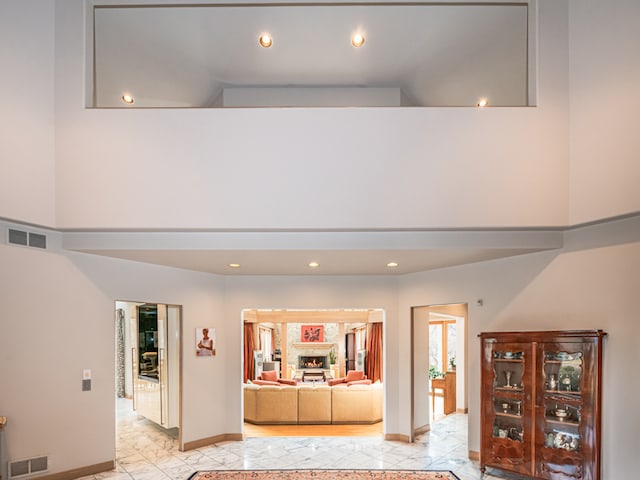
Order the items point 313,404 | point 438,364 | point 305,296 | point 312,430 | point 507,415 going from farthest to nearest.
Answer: point 438,364 → point 313,404 → point 312,430 → point 305,296 → point 507,415

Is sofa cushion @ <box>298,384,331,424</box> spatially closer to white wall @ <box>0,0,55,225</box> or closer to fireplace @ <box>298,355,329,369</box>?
white wall @ <box>0,0,55,225</box>

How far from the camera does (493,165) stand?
214 inches

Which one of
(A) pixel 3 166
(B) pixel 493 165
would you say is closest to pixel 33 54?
(A) pixel 3 166

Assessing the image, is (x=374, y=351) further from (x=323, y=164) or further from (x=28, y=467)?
(x=28, y=467)

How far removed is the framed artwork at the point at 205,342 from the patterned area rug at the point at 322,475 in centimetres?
193

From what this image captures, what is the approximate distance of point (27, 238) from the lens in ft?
18.1

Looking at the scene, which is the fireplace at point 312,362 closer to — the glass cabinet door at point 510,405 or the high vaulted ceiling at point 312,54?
the glass cabinet door at point 510,405

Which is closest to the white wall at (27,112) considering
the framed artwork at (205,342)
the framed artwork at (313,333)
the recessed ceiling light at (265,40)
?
the recessed ceiling light at (265,40)

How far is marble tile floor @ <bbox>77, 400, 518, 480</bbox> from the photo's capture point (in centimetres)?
654

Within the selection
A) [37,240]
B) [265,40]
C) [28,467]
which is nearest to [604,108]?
[265,40]

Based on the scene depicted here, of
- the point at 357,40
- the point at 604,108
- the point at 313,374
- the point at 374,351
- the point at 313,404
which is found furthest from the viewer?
the point at 313,374

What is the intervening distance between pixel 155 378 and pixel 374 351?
20.0 ft

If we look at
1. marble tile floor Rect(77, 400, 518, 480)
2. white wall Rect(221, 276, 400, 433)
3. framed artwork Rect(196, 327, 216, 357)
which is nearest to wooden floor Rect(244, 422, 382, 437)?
marble tile floor Rect(77, 400, 518, 480)

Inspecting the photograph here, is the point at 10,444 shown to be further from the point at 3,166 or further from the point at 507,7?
the point at 507,7
